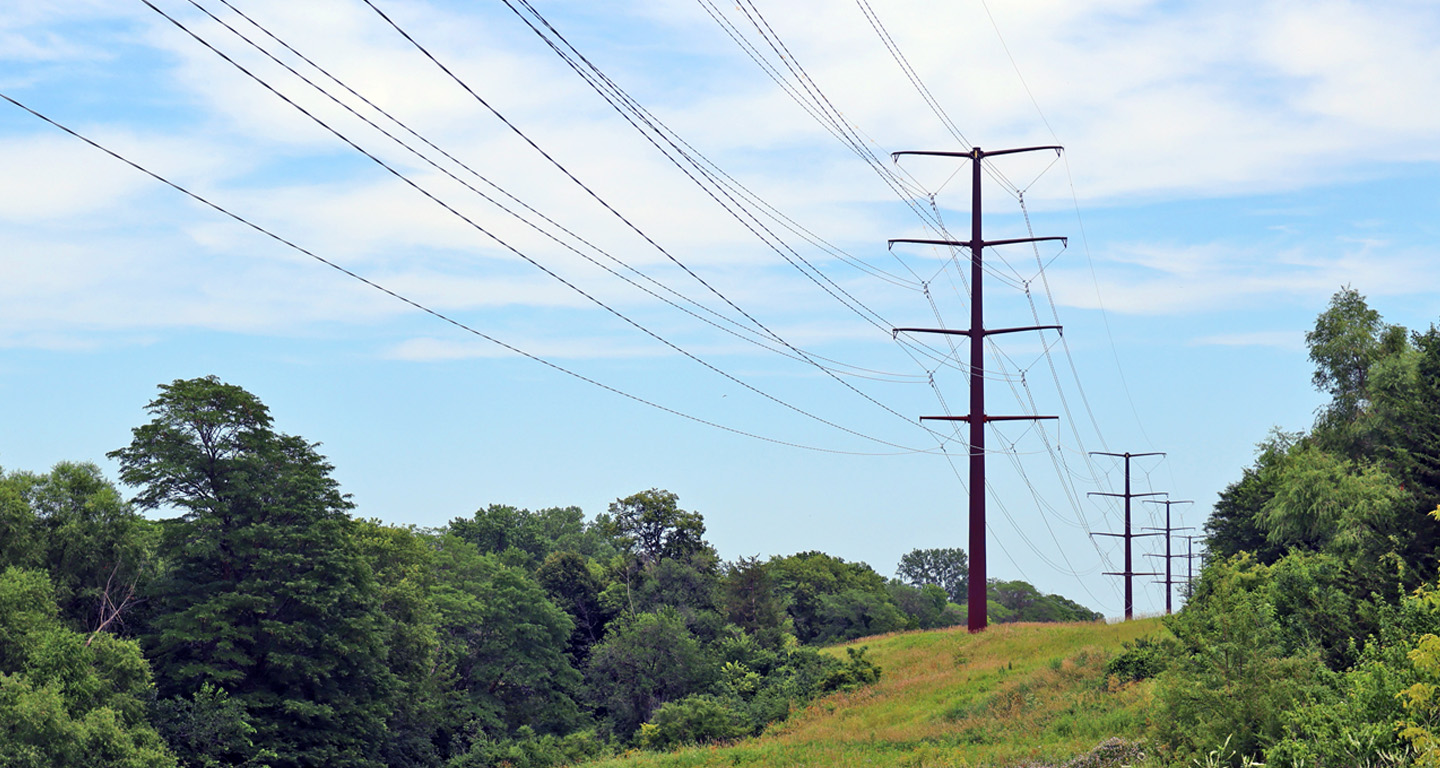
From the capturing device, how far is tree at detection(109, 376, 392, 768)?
167 ft

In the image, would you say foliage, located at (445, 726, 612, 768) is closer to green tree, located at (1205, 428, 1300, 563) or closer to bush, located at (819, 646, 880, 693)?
bush, located at (819, 646, 880, 693)

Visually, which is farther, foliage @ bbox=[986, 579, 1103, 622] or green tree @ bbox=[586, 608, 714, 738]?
foliage @ bbox=[986, 579, 1103, 622]

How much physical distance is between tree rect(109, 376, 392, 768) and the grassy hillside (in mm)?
19132

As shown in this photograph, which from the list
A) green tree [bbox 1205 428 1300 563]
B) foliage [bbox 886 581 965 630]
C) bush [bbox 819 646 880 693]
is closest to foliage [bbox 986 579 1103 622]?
foliage [bbox 886 581 965 630]

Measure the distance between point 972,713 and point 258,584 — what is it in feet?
108

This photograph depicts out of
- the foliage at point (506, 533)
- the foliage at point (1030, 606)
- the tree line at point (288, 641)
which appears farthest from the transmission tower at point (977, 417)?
the foliage at point (1030, 606)

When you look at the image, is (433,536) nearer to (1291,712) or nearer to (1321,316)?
(1321,316)

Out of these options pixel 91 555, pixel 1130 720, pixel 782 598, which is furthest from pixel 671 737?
pixel 782 598

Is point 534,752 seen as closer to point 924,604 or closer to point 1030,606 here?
point 924,604

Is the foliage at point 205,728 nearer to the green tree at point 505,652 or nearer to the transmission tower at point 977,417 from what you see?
the green tree at point 505,652

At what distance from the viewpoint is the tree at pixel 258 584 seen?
51.0m

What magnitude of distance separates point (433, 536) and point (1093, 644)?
56.4m

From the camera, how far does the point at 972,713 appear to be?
110ft

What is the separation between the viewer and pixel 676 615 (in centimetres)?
6769
